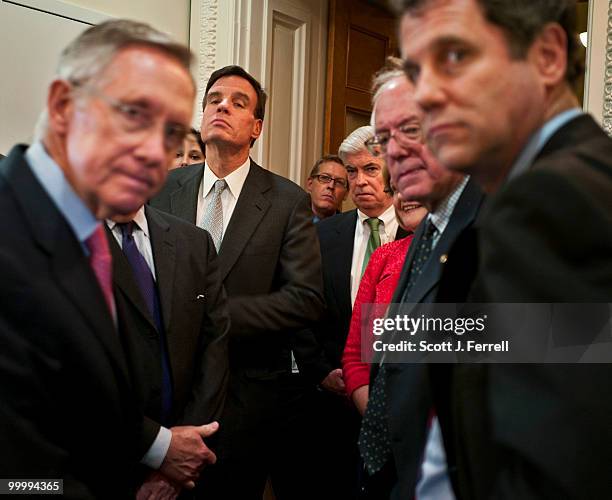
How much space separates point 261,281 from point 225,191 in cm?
41

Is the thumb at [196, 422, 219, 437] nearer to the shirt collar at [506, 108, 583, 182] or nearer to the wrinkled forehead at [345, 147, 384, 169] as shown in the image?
the shirt collar at [506, 108, 583, 182]

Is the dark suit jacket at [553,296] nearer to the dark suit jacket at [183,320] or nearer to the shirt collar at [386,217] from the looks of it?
the dark suit jacket at [183,320]

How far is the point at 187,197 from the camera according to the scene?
271cm

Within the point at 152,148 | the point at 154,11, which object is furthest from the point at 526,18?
the point at 154,11

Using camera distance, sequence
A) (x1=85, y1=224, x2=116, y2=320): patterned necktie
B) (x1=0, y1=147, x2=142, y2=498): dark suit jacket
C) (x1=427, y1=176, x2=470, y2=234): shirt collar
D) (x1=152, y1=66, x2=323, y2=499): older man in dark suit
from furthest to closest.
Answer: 1. (x1=152, y1=66, x2=323, y2=499): older man in dark suit
2. (x1=427, y1=176, x2=470, y2=234): shirt collar
3. (x1=85, y1=224, x2=116, y2=320): patterned necktie
4. (x1=0, y1=147, x2=142, y2=498): dark suit jacket

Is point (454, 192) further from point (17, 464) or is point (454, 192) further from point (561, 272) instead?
point (17, 464)

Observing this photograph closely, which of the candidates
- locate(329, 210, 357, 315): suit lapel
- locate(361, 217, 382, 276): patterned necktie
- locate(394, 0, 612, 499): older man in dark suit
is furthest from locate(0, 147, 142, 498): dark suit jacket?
locate(361, 217, 382, 276): patterned necktie

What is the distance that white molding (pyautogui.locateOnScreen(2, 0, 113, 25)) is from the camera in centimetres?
344

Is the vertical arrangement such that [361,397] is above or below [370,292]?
below

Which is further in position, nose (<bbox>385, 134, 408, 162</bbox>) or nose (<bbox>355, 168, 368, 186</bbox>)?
nose (<bbox>355, 168, 368, 186</bbox>)

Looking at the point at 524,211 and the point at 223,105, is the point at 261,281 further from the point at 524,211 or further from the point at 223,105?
the point at 524,211

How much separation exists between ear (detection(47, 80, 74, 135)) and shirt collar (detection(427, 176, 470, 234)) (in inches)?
34.5

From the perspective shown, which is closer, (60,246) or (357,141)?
(60,246)

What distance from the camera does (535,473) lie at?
0.81m
